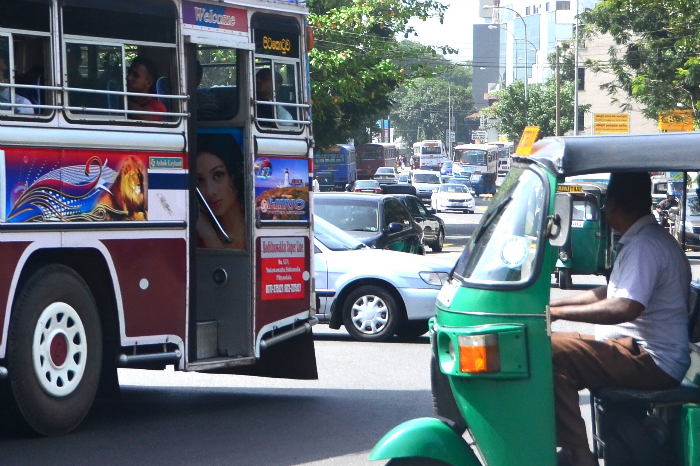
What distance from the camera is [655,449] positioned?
4402 mm

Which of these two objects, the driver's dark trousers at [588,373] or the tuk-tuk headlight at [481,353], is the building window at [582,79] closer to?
Result: the driver's dark trousers at [588,373]

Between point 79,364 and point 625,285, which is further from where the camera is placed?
point 79,364

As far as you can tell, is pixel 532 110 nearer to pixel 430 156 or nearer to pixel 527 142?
pixel 430 156

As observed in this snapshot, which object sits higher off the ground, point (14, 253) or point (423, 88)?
point (423, 88)

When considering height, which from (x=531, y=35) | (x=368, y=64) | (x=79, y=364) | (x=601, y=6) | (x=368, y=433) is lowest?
(x=368, y=433)

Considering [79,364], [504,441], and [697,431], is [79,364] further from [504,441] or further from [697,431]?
[697,431]

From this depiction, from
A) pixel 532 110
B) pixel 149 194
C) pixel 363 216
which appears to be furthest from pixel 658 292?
pixel 532 110

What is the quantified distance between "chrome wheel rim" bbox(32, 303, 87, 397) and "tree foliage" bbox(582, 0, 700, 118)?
75.2 feet

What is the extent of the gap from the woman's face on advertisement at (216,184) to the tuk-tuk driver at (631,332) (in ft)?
13.8

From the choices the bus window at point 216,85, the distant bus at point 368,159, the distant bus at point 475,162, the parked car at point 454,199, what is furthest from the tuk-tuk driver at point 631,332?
the distant bus at point 368,159

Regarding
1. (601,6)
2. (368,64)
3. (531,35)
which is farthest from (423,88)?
(368,64)

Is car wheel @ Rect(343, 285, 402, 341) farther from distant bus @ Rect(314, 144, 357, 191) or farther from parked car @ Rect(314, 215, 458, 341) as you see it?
distant bus @ Rect(314, 144, 357, 191)

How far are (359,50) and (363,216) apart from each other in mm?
11803

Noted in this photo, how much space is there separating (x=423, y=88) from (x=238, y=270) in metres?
133
